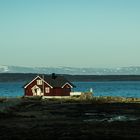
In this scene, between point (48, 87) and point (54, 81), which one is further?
point (54, 81)

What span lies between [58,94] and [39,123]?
5991cm

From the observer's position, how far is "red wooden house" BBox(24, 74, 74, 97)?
103 metres

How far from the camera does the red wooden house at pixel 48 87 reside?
103 metres

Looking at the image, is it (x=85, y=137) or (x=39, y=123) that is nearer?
(x=85, y=137)

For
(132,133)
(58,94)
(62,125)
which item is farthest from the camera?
(58,94)

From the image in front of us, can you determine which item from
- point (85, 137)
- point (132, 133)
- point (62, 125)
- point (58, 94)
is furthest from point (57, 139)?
point (58, 94)

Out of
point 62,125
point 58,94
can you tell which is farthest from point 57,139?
point 58,94

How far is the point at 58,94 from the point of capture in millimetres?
103875

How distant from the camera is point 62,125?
42531 mm

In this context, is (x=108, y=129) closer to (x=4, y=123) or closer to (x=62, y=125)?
(x=62, y=125)

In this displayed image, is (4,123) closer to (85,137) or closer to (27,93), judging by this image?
(85,137)

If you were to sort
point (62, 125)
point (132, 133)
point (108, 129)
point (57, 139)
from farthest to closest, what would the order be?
point (62, 125) → point (108, 129) → point (132, 133) → point (57, 139)

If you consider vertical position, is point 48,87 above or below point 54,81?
below

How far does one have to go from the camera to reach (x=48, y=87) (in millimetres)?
103438
